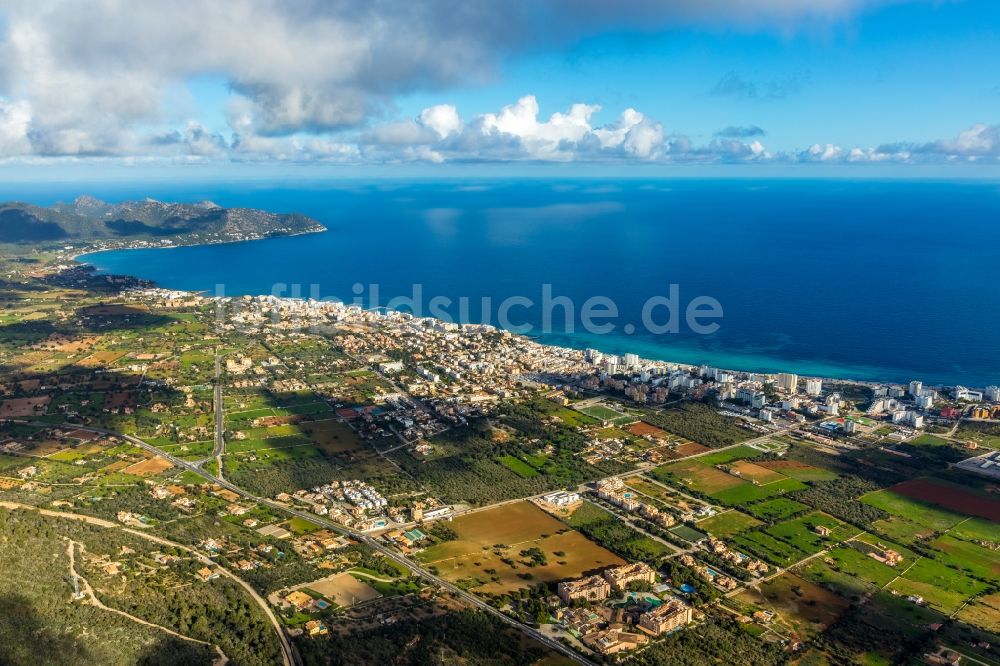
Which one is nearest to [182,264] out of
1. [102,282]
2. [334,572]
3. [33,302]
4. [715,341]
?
[102,282]

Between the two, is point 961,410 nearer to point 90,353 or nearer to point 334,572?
point 334,572

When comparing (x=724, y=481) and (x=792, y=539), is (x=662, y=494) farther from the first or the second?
(x=792, y=539)

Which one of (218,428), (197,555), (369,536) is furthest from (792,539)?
(218,428)

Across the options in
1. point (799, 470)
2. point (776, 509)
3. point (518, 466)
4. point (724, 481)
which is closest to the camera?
point (776, 509)

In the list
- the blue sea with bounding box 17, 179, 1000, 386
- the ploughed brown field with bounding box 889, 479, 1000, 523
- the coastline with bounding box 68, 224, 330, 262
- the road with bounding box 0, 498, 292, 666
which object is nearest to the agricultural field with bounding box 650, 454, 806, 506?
the ploughed brown field with bounding box 889, 479, 1000, 523

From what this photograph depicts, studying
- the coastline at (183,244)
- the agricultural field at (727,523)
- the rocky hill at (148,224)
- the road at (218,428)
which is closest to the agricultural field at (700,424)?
the agricultural field at (727,523)

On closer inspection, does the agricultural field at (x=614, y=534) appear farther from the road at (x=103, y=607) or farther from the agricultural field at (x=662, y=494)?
the road at (x=103, y=607)
